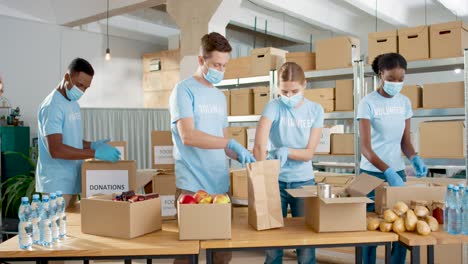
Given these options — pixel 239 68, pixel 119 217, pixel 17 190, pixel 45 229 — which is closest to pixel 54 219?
pixel 45 229

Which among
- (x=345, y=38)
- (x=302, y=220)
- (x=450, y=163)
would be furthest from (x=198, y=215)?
(x=345, y=38)

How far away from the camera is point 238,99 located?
474 cm

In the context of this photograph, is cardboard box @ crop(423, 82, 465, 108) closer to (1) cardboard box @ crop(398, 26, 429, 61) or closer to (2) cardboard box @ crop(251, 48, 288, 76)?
(1) cardboard box @ crop(398, 26, 429, 61)

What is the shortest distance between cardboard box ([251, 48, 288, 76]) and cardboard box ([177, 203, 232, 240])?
2.78 metres

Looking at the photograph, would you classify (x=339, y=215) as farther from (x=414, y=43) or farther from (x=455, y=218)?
(x=414, y=43)

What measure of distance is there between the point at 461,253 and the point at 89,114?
5347mm

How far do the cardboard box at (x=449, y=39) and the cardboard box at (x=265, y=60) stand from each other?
4.65 feet

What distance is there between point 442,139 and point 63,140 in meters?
2.64

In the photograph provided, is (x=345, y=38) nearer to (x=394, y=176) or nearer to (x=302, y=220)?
(x=394, y=176)

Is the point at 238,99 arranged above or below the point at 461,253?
above

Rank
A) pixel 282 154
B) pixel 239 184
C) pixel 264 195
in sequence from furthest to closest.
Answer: pixel 239 184 < pixel 282 154 < pixel 264 195

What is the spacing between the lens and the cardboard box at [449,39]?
11.7 ft

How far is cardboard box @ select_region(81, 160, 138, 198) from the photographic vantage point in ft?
8.64

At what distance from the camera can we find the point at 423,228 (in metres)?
2.01
